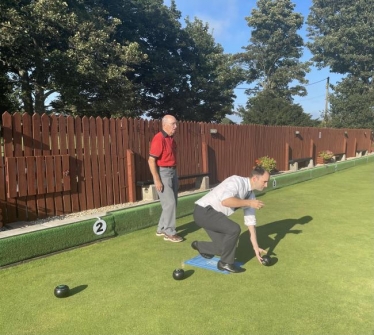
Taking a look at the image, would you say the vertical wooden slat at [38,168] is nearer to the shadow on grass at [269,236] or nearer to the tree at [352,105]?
the shadow on grass at [269,236]

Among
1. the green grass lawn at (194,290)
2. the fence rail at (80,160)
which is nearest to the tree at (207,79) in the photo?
the fence rail at (80,160)

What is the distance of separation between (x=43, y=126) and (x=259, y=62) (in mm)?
44144

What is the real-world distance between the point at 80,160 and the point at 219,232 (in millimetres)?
3427

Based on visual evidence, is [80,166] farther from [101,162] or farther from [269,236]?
[269,236]

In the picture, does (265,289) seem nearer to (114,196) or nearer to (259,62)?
(114,196)

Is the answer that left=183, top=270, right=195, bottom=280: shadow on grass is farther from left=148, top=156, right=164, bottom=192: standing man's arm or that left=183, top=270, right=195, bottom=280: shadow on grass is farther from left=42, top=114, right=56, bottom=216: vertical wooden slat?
left=42, top=114, right=56, bottom=216: vertical wooden slat

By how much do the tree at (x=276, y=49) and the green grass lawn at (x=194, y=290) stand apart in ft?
138

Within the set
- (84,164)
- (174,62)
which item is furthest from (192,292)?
(174,62)

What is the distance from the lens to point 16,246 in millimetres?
4242

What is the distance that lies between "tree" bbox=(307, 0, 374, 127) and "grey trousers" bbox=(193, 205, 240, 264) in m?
37.4

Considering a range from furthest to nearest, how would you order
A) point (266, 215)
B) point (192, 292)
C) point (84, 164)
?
point (266, 215) < point (84, 164) < point (192, 292)

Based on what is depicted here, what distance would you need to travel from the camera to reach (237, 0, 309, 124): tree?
44875mm

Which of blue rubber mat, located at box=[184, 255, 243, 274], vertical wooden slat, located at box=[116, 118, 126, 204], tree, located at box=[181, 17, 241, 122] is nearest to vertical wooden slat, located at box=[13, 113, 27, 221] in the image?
vertical wooden slat, located at box=[116, 118, 126, 204]

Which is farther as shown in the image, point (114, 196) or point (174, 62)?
point (174, 62)
